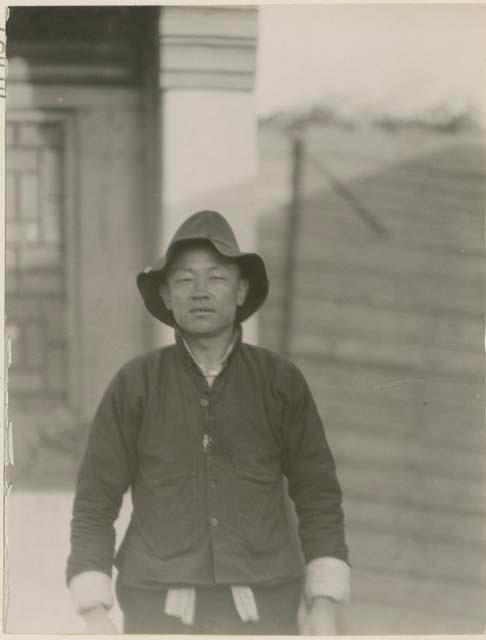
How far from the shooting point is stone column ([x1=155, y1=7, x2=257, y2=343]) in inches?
82.2

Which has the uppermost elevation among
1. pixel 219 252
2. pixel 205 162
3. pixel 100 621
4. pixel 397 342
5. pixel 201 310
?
pixel 205 162

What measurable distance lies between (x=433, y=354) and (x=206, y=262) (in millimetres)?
665

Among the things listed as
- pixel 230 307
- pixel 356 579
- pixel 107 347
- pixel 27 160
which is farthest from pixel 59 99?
pixel 356 579

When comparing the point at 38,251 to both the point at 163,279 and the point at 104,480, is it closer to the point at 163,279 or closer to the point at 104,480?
the point at 163,279

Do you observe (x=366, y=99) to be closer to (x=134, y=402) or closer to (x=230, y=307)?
(x=230, y=307)

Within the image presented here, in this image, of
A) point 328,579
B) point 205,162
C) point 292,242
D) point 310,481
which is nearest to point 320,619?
point 328,579

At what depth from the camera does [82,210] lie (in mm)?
2281

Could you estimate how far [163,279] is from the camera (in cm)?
189

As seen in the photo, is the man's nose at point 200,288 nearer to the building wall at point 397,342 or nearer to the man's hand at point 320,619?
the building wall at point 397,342

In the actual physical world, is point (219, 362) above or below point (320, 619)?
above

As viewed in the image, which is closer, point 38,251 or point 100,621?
point 100,621

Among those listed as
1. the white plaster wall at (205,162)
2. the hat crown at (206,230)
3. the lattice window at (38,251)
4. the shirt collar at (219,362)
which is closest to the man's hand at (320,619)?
the shirt collar at (219,362)

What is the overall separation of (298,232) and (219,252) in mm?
483

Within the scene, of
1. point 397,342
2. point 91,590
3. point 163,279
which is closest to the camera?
point 91,590
